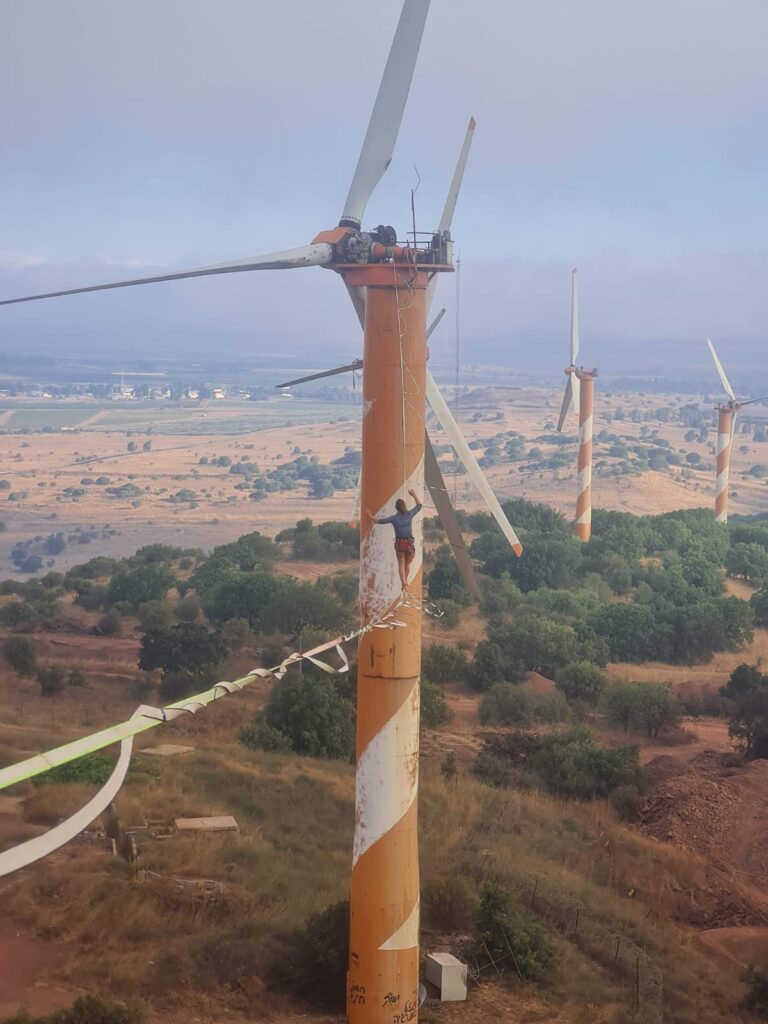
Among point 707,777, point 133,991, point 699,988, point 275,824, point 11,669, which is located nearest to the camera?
point 133,991

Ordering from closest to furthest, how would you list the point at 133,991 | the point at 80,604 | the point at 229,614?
1. the point at 133,991
2. the point at 229,614
3. the point at 80,604

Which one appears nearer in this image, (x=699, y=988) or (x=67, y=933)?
(x=67, y=933)

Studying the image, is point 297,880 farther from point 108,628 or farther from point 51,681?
point 108,628

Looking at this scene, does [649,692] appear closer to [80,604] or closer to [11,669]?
[11,669]

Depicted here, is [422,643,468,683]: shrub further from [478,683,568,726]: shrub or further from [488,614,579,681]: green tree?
[478,683,568,726]: shrub

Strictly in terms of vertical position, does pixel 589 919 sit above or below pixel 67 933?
below

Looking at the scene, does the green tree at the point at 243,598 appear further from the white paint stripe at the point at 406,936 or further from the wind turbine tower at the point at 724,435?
the wind turbine tower at the point at 724,435

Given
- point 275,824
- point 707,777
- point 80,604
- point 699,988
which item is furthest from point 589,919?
point 80,604

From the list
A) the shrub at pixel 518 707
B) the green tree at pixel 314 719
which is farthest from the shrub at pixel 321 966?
the shrub at pixel 518 707
